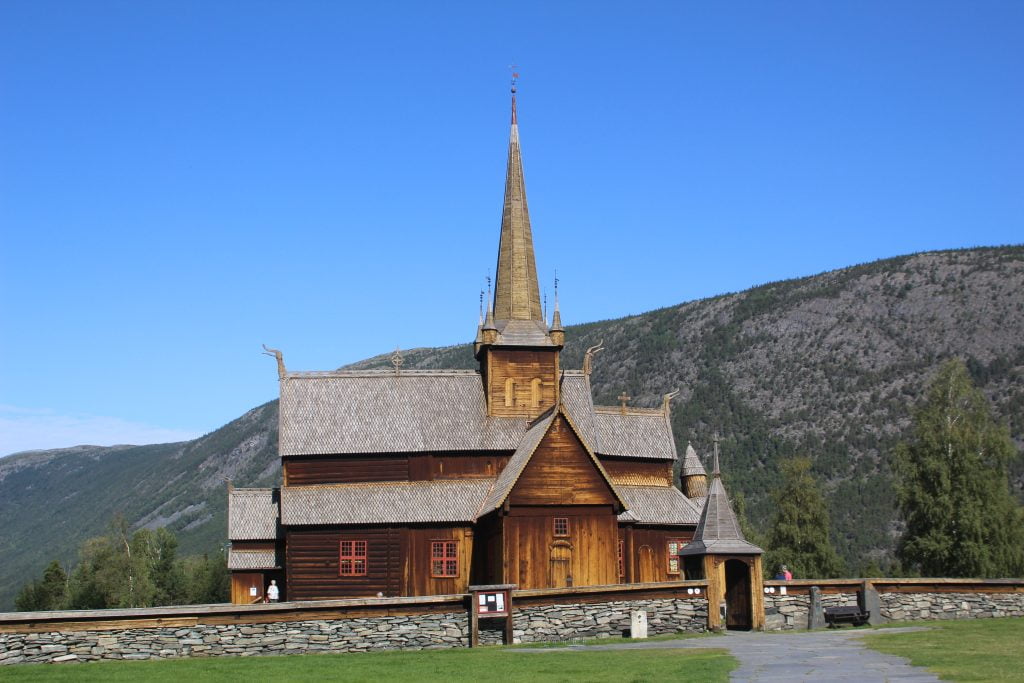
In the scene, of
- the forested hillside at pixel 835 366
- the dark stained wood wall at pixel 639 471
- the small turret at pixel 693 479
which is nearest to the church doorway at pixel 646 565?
the dark stained wood wall at pixel 639 471

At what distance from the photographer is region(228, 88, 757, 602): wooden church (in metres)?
43.9

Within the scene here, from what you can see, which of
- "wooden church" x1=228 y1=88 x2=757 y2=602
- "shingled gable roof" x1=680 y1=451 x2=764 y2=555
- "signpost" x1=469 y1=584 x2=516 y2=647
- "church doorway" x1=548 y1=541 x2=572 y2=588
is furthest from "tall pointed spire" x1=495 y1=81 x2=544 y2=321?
"signpost" x1=469 y1=584 x2=516 y2=647

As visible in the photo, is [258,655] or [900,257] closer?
[258,655]

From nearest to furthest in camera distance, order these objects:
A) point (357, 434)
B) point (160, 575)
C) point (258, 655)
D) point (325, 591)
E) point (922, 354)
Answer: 1. point (258, 655)
2. point (325, 591)
3. point (357, 434)
4. point (160, 575)
5. point (922, 354)

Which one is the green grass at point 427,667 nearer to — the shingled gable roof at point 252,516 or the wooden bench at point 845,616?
the wooden bench at point 845,616

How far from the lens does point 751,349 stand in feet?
577

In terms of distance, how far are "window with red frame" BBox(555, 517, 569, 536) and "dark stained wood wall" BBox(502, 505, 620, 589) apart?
0.13 metres

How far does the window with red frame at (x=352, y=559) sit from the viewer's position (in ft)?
155

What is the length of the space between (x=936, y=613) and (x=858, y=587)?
8.47 feet

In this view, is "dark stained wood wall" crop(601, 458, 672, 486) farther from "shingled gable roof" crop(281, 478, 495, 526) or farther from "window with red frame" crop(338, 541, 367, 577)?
"window with red frame" crop(338, 541, 367, 577)

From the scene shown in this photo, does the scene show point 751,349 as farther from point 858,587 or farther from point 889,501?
point 858,587

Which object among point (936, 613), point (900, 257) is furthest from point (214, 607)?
point (900, 257)

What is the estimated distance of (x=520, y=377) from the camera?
51.7m

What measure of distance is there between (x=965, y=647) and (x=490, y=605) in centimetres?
1154
